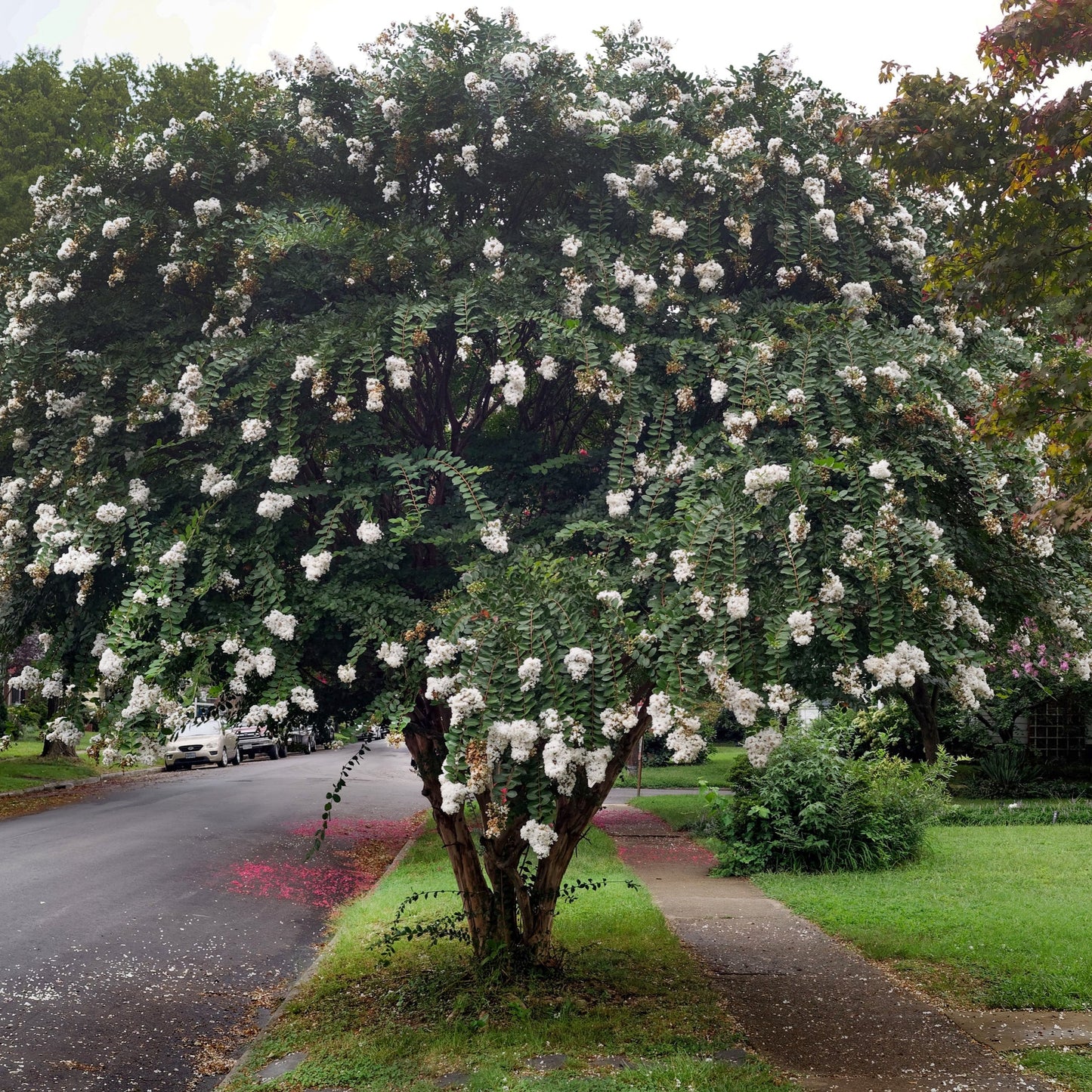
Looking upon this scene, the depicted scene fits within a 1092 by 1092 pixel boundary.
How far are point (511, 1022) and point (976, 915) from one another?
455 cm

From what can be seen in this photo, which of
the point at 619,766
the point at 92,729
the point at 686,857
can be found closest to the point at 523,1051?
the point at 619,766

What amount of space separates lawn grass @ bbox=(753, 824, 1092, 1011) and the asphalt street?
13.7 ft

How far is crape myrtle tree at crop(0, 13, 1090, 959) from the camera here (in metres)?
4.67

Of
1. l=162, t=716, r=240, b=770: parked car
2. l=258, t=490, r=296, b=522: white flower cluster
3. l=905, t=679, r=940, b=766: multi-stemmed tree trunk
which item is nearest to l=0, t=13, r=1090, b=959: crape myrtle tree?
l=258, t=490, r=296, b=522: white flower cluster

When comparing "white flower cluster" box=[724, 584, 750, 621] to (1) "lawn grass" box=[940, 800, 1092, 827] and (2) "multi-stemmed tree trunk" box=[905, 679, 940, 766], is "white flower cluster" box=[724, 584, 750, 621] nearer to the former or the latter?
(2) "multi-stemmed tree trunk" box=[905, 679, 940, 766]

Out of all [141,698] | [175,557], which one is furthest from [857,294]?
[141,698]

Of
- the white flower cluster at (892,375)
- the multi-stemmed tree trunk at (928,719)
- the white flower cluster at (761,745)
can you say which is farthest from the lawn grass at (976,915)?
the white flower cluster at (892,375)

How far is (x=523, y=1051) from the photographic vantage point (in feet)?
16.9

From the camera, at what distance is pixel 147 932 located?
8297 millimetres

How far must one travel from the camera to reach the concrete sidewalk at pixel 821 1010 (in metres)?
4.88

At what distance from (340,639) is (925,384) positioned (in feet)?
11.0

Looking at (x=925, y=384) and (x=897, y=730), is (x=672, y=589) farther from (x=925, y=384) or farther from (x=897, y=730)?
(x=897, y=730)

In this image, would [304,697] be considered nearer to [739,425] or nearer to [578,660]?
[578,660]

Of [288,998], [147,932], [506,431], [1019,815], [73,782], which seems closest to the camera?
[288,998]
